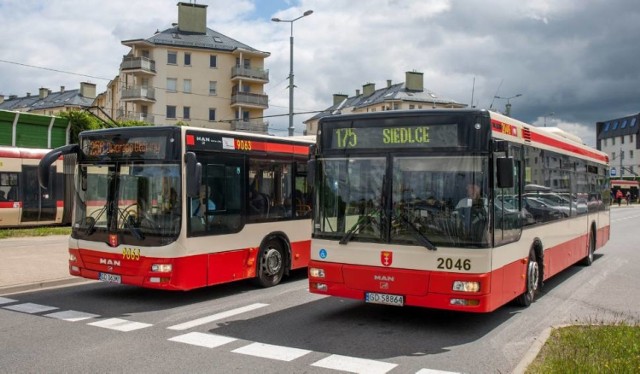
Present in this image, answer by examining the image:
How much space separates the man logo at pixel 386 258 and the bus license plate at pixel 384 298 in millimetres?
419

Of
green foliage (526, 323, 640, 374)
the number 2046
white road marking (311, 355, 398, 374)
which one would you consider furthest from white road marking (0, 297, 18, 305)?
green foliage (526, 323, 640, 374)

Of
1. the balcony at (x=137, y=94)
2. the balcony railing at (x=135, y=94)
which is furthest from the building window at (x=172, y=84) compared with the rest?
the balcony railing at (x=135, y=94)

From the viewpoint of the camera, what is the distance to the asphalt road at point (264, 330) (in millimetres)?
6973

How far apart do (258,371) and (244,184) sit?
209 inches

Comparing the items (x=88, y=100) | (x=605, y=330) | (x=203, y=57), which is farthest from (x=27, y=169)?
(x=88, y=100)

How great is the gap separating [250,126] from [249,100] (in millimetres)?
3117

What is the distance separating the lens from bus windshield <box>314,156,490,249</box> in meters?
8.03

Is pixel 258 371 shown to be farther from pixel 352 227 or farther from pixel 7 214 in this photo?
pixel 7 214

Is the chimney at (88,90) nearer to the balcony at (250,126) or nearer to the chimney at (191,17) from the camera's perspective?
the chimney at (191,17)

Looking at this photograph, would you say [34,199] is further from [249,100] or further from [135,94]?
[249,100]

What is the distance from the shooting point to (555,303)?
10.7 meters

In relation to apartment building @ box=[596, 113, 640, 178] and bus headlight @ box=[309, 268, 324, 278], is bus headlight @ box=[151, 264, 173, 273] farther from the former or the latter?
apartment building @ box=[596, 113, 640, 178]

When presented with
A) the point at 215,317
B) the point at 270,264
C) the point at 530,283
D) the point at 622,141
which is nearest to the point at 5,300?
the point at 215,317

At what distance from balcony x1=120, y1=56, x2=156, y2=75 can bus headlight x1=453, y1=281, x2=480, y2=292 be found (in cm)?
6898
